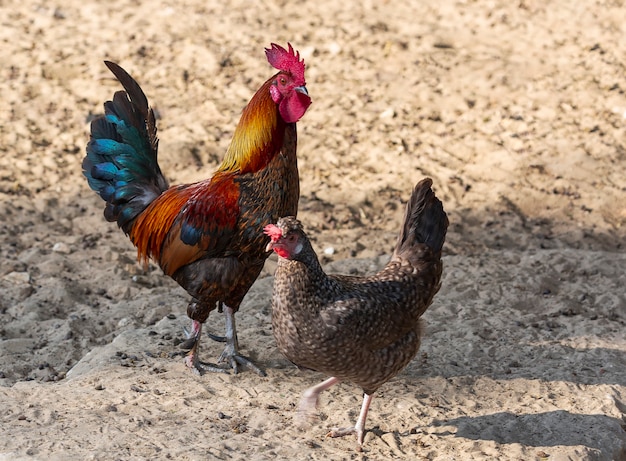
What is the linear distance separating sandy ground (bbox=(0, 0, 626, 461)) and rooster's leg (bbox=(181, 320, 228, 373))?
14cm

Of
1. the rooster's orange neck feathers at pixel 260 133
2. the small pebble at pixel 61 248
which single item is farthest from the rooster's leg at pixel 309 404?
the small pebble at pixel 61 248

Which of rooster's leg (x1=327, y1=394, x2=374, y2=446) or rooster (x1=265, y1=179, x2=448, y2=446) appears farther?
rooster's leg (x1=327, y1=394, x2=374, y2=446)

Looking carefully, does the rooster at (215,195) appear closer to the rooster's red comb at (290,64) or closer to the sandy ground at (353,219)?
the rooster's red comb at (290,64)

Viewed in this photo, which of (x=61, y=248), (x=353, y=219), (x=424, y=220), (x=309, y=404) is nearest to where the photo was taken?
(x=309, y=404)

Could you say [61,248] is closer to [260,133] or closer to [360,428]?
[260,133]

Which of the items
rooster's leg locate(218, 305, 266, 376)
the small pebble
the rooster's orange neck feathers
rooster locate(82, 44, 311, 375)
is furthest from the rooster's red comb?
the small pebble

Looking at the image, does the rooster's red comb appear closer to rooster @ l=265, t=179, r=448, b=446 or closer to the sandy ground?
rooster @ l=265, t=179, r=448, b=446

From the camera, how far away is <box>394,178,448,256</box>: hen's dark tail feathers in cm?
526

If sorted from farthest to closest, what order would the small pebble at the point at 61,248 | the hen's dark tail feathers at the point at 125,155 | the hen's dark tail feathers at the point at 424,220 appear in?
the small pebble at the point at 61,248 < the hen's dark tail feathers at the point at 125,155 < the hen's dark tail feathers at the point at 424,220

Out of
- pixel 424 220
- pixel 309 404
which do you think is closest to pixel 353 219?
pixel 424 220

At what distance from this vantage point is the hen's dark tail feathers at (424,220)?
526 centimetres

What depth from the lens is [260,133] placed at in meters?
5.55

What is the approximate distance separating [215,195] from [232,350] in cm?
110

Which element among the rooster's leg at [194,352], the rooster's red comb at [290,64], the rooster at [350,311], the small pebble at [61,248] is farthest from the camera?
the small pebble at [61,248]
